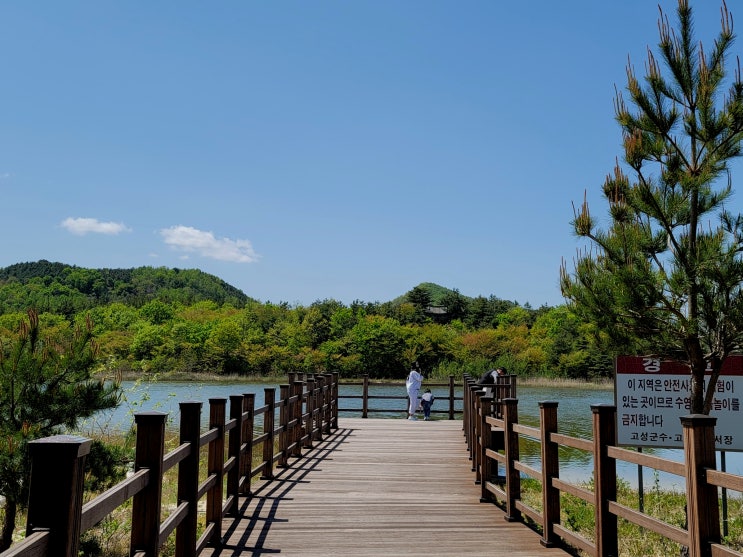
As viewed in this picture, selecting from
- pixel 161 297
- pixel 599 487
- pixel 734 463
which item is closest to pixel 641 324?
pixel 599 487

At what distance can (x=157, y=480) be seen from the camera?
3.23 meters

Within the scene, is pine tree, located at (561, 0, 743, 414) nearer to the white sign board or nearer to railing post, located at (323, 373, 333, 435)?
the white sign board

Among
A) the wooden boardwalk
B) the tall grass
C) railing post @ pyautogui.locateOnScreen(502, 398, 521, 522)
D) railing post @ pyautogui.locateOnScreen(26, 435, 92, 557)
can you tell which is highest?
railing post @ pyautogui.locateOnScreen(26, 435, 92, 557)

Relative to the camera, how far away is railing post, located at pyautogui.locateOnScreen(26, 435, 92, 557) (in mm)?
1863

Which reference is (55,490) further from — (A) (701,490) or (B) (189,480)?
(A) (701,490)

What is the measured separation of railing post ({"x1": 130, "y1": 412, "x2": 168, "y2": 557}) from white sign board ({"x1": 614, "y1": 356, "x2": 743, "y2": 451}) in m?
5.56

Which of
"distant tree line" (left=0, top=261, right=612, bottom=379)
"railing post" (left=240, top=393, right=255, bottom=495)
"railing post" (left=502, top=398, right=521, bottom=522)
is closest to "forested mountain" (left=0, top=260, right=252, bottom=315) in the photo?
"distant tree line" (left=0, top=261, right=612, bottom=379)

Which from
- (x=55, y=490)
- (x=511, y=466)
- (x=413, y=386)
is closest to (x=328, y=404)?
(x=413, y=386)

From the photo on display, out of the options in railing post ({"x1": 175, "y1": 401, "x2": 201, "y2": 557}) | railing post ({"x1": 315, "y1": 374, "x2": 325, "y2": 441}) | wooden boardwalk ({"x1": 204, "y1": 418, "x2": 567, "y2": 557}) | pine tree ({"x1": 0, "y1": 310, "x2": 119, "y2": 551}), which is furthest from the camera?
railing post ({"x1": 315, "y1": 374, "x2": 325, "y2": 441})

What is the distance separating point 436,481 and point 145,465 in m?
4.86

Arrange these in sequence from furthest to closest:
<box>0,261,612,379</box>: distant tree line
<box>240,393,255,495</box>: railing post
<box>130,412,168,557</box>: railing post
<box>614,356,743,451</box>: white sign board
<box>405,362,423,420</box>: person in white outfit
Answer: <box>0,261,612,379</box>: distant tree line → <box>405,362,423,420</box>: person in white outfit → <box>614,356,743,451</box>: white sign board → <box>240,393,255,495</box>: railing post → <box>130,412,168,557</box>: railing post

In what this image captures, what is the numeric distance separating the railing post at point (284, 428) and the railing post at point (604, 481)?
15.5ft

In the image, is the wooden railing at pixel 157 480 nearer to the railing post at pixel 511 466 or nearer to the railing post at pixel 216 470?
the railing post at pixel 216 470

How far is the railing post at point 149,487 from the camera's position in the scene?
3.14 metres
